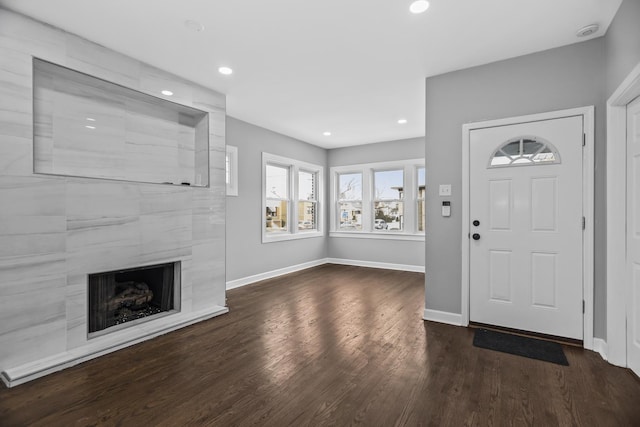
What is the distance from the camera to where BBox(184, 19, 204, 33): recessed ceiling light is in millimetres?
2596

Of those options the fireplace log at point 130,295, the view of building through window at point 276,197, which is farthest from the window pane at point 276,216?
the fireplace log at point 130,295

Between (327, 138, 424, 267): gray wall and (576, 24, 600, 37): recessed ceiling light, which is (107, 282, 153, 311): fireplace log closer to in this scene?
(327, 138, 424, 267): gray wall

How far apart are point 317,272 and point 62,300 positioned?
Result: 4.27 m

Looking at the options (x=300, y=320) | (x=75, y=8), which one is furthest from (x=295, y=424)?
(x=75, y=8)

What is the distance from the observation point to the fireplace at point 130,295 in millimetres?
2986

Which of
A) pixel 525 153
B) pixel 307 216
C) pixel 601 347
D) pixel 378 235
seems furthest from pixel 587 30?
pixel 307 216

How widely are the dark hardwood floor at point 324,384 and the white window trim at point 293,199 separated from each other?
266cm

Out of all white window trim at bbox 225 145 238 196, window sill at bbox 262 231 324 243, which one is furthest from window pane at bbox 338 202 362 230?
white window trim at bbox 225 145 238 196

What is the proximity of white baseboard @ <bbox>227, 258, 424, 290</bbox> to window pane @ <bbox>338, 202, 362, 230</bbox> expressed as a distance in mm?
777

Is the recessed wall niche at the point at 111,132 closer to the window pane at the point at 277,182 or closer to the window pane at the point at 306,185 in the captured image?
the window pane at the point at 277,182

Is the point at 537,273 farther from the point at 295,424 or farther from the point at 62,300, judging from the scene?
the point at 62,300

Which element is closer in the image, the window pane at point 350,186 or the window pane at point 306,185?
the window pane at point 306,185

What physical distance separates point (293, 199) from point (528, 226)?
4262mm

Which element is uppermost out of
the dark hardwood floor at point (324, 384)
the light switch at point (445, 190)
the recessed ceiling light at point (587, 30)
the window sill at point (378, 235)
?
the recessed ceiling light at point (587, 30)
